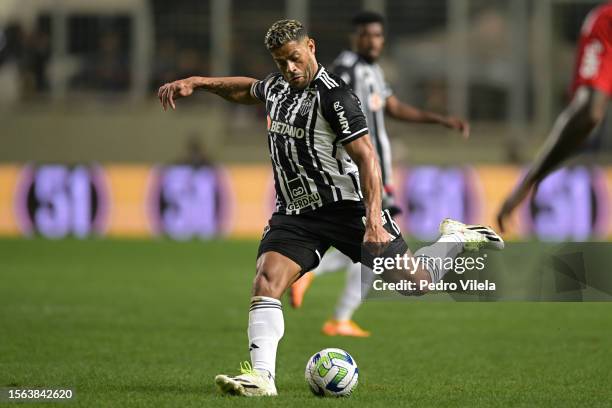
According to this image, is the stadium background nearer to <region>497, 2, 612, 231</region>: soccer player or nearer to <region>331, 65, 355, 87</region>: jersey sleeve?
<region>331, 65, 355, 87</region>: jersey sleeve

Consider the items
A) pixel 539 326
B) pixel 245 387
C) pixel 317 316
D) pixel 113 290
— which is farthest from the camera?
pixel 113 290

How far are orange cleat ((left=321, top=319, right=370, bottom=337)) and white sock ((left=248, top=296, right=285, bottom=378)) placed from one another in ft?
10.8

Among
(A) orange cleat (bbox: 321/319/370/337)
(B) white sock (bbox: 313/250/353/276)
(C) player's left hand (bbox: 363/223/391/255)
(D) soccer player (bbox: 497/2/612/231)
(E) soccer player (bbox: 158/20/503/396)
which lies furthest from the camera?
(B) white sock (bbox: 313/250/353/276)

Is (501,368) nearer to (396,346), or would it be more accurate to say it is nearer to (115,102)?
(396,346)

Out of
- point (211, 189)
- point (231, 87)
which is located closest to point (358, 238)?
point (231, 87)

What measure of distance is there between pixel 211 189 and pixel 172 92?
13717mm

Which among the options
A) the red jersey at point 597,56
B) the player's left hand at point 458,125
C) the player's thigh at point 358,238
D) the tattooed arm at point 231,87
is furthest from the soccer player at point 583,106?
the player's left hand at point 458,125

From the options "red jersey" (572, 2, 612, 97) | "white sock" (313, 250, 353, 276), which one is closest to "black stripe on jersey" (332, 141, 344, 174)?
"red jersey" (572, 2, 612, 97)

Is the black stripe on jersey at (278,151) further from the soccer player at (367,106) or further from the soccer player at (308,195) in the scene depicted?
the soccer player at (367,106)

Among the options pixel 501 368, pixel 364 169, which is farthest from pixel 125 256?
pixel 364 169

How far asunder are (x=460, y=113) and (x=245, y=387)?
19033mm

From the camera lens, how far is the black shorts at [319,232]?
702 centimetres

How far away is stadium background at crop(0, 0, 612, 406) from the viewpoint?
8406 millimetres

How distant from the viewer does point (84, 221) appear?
20562 mm
